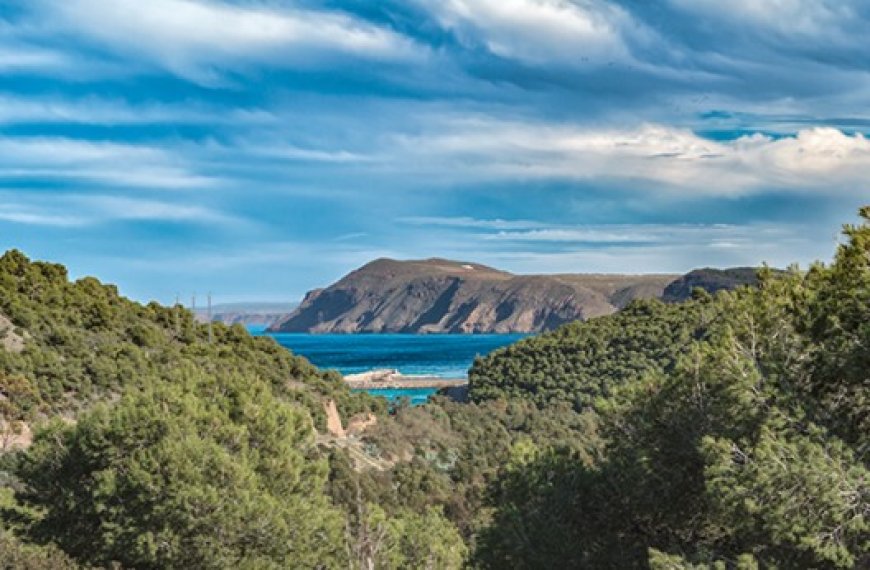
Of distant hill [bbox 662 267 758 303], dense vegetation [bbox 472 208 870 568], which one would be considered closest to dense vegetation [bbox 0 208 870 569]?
dense vegetation [bbox 472 208 870 568]

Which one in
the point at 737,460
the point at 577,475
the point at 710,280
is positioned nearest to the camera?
the point at 737,460

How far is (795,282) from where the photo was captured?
13.7 meters

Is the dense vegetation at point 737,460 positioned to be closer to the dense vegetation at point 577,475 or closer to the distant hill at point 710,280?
the dense vegetation at point 577,475

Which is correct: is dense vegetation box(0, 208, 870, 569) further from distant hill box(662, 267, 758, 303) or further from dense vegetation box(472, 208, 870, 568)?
distant hill box(662, 267, 758, 303)

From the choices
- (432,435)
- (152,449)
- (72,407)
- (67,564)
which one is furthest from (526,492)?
(432,435)

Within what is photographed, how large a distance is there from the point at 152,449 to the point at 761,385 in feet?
34.9

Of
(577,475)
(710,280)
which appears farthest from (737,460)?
(710,280)

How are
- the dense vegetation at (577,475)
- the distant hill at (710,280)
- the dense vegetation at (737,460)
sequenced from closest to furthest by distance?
the dense vegetation at (737,460) < the dense vegetation at (577,475) < the distant hill at (710,280)

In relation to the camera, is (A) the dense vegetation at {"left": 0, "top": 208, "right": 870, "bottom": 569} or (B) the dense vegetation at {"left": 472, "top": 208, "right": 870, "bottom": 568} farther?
(A) the dense vegetation at {"left": 0, "top": 208, "right": 870, "bottom": 569}

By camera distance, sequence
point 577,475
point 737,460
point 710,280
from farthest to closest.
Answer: point 710,280
point 577,475
point 737,460

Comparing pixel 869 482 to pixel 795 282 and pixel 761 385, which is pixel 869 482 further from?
pixel 795 282

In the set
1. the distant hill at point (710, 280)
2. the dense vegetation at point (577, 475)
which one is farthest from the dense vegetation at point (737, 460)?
the distant hill at point (710, 280)

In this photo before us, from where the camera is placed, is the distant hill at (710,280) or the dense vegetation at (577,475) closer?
the dense vegetation at (577,475)

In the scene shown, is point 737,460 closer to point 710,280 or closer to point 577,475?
point 577,475
